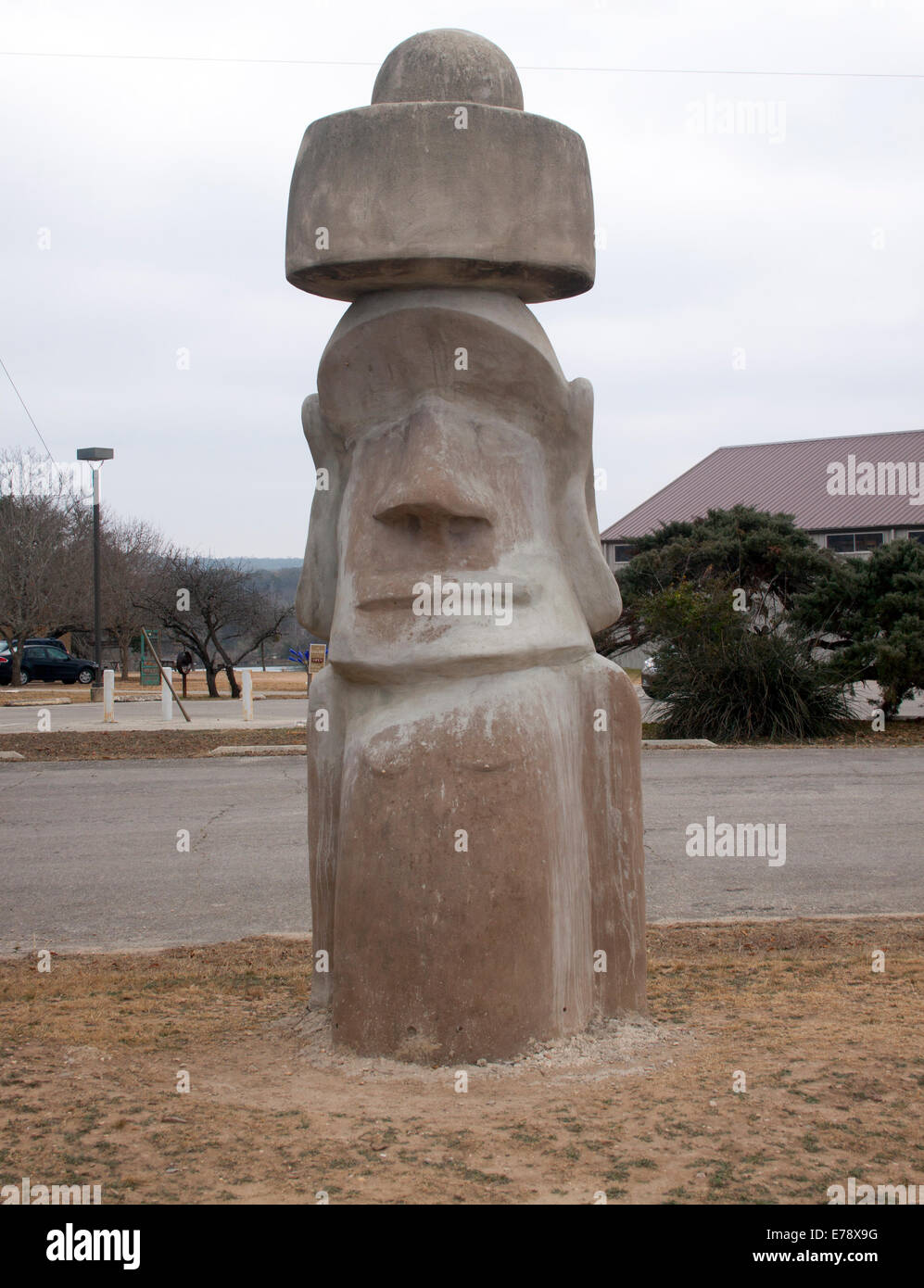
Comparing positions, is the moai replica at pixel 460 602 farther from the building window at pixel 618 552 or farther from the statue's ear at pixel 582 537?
the building window at pixel 618 552

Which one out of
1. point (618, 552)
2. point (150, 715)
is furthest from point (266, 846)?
point (618, 552)

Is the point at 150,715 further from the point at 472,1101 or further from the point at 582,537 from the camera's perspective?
the point at 472,1101

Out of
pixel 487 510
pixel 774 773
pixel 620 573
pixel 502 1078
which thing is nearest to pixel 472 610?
pixel 487 510

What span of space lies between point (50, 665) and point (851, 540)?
2473 centimetres

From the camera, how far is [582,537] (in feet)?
18.0

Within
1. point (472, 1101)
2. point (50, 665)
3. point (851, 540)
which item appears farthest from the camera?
point (851, 540)

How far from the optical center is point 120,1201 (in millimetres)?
3744

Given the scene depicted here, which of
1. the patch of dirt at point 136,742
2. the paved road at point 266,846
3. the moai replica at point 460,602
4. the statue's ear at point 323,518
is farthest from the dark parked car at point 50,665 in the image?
the moai replica at point 460,602

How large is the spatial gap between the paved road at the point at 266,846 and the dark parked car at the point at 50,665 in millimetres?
24119

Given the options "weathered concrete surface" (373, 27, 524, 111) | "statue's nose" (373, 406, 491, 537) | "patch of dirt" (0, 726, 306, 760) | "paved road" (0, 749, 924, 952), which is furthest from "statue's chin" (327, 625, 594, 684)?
"patch of dirt" (0, 726, 306, 760)

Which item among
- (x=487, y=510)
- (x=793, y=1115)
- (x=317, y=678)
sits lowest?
(x=793, y=1115)

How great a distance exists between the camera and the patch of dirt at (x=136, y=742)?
17.4 metres

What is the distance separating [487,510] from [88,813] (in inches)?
327

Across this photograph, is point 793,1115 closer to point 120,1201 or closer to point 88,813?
point 120,1201
